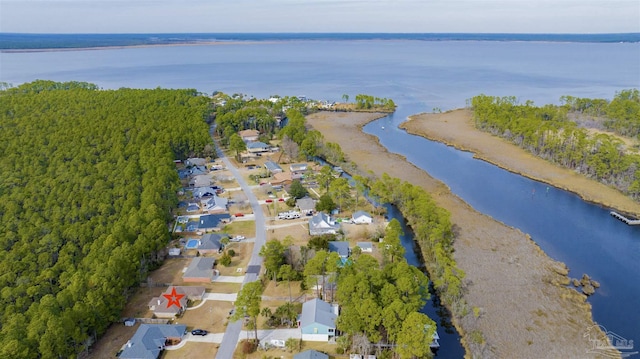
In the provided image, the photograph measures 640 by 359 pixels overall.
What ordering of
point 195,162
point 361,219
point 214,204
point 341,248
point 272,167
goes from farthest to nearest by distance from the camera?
point 195,162, point 272,167, point 214,204, point 361,219, point 341,248

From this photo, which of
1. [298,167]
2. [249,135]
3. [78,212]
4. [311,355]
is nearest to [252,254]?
[311,355]

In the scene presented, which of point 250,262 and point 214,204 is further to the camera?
point 214,204

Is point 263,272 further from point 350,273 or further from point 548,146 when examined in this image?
point 548,146

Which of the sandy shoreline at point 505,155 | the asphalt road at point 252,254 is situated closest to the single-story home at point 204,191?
the asphalt road at point 252,254

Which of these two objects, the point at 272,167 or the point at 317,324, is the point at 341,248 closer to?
the point at 317,324

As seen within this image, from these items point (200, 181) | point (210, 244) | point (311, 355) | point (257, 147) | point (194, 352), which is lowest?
point (194, 352)

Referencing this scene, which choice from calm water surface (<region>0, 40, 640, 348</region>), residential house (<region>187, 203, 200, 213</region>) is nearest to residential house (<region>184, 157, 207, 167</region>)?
residential house (<region>187, 203, 200, 213</region>)

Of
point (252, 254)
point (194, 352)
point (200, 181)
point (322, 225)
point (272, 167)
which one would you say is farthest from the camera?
point (272, 167)
